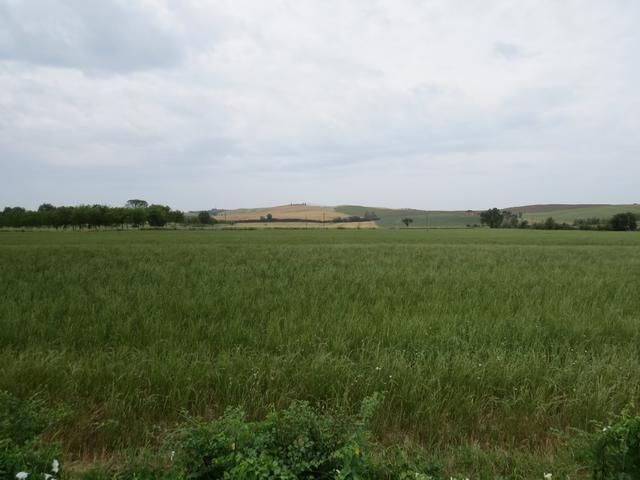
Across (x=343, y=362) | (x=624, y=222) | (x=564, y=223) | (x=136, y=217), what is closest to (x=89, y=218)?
(x=136, y=217)

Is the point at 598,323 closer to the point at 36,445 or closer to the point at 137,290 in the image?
the point at 36,445

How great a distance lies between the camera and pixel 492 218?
5207 inches

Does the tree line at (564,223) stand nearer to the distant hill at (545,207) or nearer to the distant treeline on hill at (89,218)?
the distant hill at (545,207)

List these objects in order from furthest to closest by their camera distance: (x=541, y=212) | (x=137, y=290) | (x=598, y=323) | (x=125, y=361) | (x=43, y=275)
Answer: (x=541, y=212) < (x=43, y=275) < (x=137, y=290) < (x=598, y=323) < (x=125, y=361)

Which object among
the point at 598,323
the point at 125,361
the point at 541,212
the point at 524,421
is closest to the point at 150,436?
the point at 125,361

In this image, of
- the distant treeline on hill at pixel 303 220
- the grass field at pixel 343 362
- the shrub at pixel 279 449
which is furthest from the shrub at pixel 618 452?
the distant treeline on hill at pixel 303 220

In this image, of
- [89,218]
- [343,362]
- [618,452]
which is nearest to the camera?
[618,452]

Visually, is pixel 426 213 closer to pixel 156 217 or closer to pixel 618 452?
pixel 156 217

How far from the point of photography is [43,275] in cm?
965

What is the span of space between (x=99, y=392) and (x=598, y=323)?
23.0 feet

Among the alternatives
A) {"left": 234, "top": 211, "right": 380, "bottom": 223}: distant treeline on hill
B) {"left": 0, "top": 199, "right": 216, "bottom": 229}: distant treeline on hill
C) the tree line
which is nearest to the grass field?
{"left": 234, "top": 211, "right": 380, "bottom": 223}: distant treeline on hill

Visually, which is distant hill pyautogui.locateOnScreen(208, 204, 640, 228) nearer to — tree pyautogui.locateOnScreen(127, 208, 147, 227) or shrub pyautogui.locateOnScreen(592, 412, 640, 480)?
tree pyautogui.locateOnScreen(127, 208, 147, 227)

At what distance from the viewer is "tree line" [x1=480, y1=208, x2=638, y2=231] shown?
101m

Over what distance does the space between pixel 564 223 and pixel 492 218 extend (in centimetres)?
2427
